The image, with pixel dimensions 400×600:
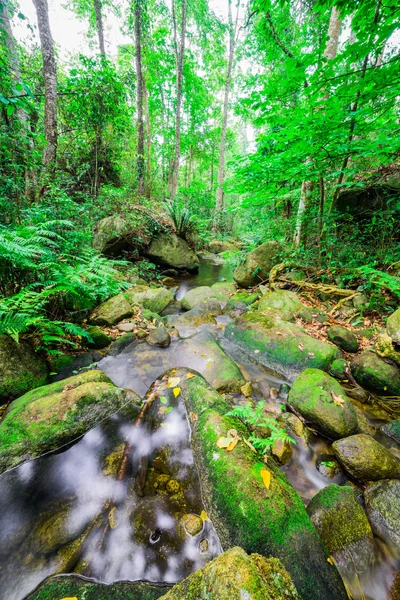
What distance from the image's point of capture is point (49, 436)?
2.20 m

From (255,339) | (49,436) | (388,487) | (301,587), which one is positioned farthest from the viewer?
(255,339)

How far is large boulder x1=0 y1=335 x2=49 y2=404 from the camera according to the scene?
2580 mm

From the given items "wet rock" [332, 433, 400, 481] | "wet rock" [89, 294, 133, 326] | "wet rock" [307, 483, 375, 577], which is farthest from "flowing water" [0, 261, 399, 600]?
"wet rock" [89, 294, 133, 326]

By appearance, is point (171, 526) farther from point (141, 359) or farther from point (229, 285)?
point (229, 285)

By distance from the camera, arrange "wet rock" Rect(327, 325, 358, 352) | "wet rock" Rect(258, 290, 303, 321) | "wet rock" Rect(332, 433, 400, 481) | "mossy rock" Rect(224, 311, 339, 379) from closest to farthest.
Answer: "wet rock" Rect(332, 433, 400, 481), "mossy rock" Rect(224, 311, 339, 379), "wet rock" Rect(327, 325, 358, 352), "wet rock" Rect(258, 290, 303, 321)

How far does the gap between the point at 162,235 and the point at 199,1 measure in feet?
53.4

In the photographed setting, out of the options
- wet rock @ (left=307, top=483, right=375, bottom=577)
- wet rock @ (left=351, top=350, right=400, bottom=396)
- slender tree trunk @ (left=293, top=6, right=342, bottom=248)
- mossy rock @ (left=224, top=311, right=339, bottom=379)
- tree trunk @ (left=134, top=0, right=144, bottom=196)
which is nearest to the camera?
wet rock @ (left=307, top=483, right=375, bottom=577)

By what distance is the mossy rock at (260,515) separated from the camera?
4.42 ft

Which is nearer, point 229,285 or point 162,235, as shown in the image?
point 229,285

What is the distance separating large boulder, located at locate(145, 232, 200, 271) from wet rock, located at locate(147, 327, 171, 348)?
499 cm

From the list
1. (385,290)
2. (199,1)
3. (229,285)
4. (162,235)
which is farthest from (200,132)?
(385,290)

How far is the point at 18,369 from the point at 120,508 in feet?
6.39

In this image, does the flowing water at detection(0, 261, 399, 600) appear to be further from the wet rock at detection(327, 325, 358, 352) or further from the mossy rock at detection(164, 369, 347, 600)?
the wet rock at detection(327, 325, 358, 352)

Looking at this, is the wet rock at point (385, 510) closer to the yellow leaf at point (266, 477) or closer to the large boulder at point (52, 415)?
the yellow leaf at point (266, 477)
